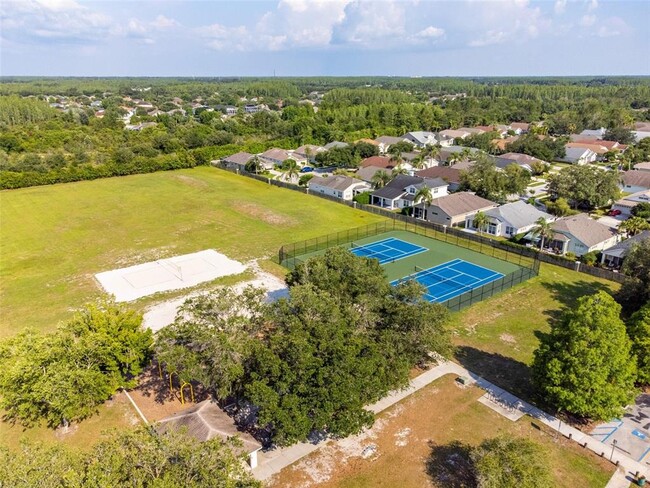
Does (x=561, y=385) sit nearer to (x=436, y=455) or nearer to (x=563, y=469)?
(x=563, y=469)

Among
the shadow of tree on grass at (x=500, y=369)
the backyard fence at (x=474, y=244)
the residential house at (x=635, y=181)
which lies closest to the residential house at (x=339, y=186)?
the backyard fence at (x=474, y=244)

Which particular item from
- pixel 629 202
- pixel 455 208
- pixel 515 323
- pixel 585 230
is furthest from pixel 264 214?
pixel 629 202

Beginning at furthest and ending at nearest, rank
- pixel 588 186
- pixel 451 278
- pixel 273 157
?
pixel 273 157
pixel 588 186
pixel 451 278

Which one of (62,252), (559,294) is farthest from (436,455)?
(62,252)

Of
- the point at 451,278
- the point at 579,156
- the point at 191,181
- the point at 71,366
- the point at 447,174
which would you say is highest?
the point at 579,156

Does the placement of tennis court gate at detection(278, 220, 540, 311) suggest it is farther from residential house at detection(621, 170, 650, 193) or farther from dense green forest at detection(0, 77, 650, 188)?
dense green forest at detection(0, 77, 650, 188)

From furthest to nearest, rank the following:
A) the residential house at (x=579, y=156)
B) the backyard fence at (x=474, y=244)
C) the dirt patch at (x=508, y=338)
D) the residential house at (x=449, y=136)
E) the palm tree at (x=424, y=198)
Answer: the residential house at (x=449, y=136) → the residential house at (x=579, y=156) → the palm tree at (x=424, y=198) → the backyard fence at (x=474, y=244) → the dirt patch at (x=508, y=338)

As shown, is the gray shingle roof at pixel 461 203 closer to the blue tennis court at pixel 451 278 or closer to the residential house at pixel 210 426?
the blue tennis court at pixel 451 278

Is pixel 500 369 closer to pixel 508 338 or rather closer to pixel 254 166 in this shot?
pixel 508 338
